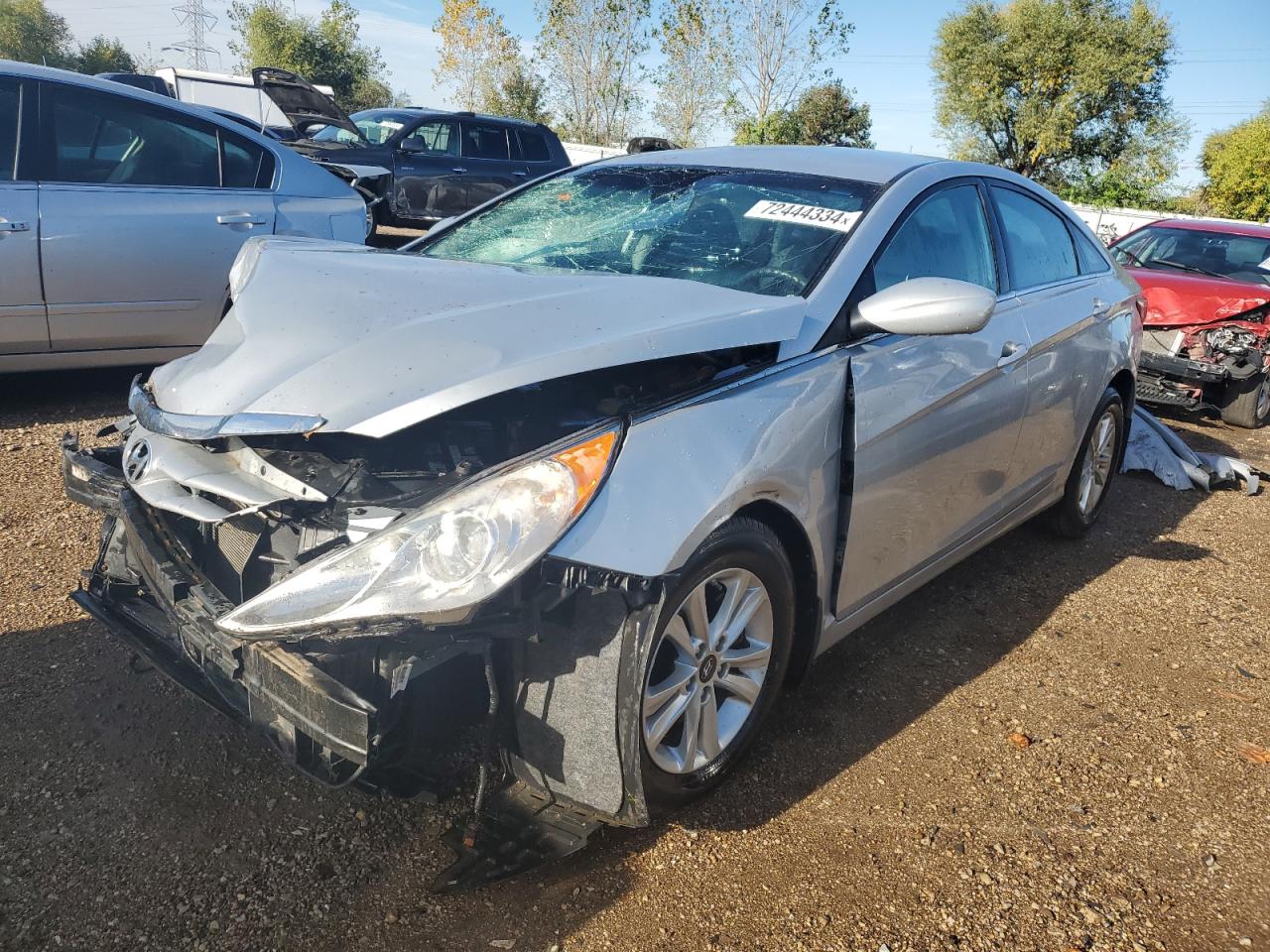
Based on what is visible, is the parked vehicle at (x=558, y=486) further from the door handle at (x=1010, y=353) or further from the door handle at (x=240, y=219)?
the door handle at (x=240, y=219)

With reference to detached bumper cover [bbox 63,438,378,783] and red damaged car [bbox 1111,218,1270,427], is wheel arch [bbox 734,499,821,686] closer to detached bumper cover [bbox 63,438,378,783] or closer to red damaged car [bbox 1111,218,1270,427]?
detached bumper cover [bbox 63,438,378,783]

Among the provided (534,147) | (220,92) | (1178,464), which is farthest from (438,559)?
(220,92)

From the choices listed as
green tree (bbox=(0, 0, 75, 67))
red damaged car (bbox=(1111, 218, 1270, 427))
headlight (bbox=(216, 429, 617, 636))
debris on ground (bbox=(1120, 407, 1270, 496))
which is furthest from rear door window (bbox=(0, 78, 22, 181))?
green tree (bbox=(0, 0, 75, 67))

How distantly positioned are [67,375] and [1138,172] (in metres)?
36.5

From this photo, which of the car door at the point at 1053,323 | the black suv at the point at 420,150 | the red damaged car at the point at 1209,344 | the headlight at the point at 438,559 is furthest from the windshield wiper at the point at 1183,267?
the headlight at the point at 438,559

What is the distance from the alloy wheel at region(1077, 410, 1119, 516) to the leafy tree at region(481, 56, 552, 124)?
126 ft

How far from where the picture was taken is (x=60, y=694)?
9.04 ft

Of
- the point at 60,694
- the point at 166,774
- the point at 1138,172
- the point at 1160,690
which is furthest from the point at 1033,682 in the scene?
the point at 1138,172

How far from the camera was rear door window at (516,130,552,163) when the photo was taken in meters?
13.2

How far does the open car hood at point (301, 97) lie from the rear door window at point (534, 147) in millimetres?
2190

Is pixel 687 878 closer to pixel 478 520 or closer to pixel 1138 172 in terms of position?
pixel 478 520

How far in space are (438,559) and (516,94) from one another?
41.8 meters

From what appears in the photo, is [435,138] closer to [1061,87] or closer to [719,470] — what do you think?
[719,470]

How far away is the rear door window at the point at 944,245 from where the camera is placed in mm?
2922
